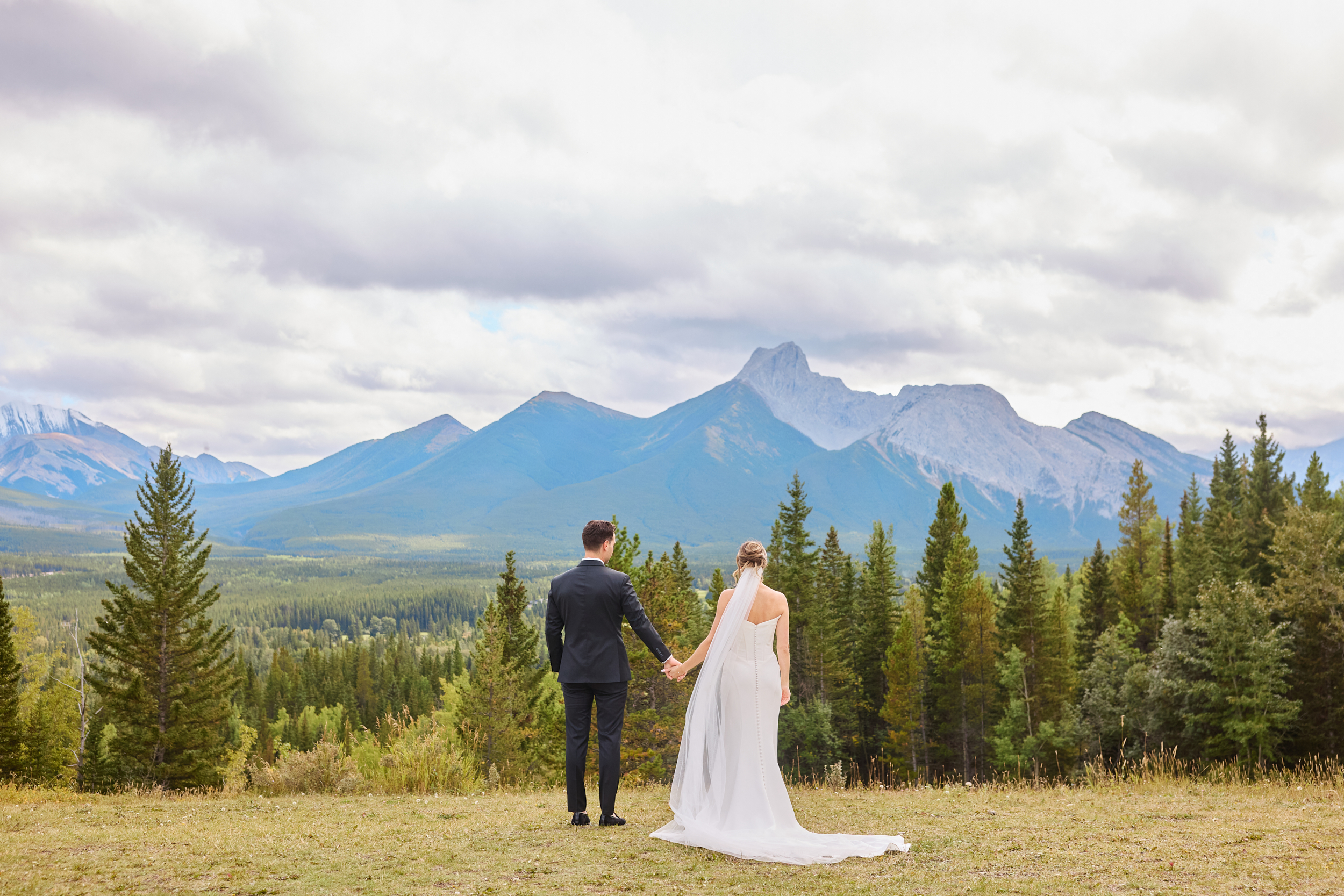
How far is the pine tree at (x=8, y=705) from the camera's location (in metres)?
30.1

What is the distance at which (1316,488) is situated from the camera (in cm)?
4969

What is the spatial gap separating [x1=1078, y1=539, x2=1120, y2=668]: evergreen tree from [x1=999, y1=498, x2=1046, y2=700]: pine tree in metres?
5.43

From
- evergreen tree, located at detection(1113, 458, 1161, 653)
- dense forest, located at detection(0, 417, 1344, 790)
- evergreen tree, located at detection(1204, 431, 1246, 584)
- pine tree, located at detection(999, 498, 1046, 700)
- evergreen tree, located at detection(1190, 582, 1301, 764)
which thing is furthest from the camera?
evergreen tree, located at detection(1113, 458, 1161, 653)

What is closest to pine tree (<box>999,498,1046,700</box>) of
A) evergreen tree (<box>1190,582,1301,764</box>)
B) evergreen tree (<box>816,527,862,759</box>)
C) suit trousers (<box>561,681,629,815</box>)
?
evergreen tree (<box>816,527,862,759</box>)

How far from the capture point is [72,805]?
429 inches

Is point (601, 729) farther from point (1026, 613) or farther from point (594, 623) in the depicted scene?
point (1026, 613)

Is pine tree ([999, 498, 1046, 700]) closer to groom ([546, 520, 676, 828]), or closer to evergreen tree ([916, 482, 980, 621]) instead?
evergreen tree ([916, 482, 980, 621])

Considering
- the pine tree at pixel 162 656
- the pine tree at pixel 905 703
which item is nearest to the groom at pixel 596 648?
the pine tree at pixel 162 656

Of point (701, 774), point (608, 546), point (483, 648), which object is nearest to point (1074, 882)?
point (701, 774)

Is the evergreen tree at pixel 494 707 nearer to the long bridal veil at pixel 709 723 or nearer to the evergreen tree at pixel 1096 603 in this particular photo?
the long bridal veil at pixel 709 723

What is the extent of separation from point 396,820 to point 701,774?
3836mm

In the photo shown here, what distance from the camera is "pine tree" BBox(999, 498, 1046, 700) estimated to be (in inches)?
1753

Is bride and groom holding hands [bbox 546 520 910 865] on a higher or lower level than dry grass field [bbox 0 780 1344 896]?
higher

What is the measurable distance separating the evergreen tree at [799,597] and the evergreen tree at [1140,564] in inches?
787
